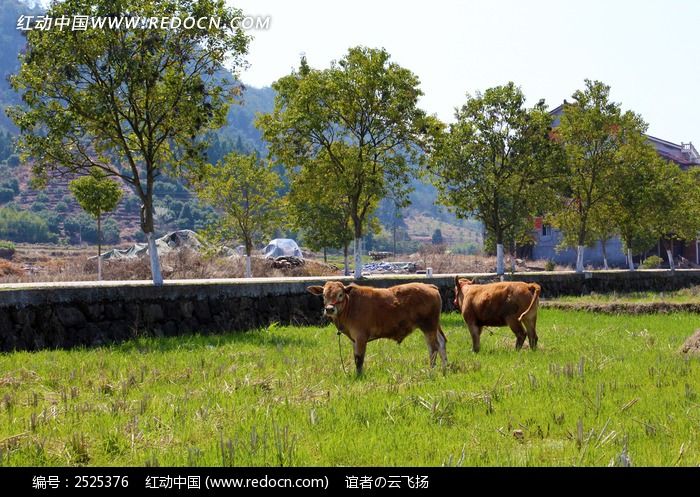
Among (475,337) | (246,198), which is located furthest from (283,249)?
(475,337)

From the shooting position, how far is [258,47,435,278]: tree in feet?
94.7

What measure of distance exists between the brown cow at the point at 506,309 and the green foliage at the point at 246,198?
1165 inches

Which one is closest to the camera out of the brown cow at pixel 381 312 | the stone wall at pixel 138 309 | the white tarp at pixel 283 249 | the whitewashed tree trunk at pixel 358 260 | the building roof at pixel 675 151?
the brown cow at pixel 381 312

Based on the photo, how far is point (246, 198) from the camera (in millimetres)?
43938

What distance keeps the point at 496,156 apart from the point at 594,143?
31.2ft

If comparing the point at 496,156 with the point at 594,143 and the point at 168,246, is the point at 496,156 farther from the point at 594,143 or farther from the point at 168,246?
the point at 168,246

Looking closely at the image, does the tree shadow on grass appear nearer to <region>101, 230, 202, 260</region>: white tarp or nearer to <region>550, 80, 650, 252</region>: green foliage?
<region>550, 80, 650, 252</region>: green foliage

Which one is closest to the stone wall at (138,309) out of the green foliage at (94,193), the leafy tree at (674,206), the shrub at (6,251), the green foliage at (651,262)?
the green foliage at (94,193)

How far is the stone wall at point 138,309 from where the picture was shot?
16469 millimetres

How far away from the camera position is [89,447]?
254 inches

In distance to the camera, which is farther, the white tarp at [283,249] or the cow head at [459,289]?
the white tarp at [283,249]

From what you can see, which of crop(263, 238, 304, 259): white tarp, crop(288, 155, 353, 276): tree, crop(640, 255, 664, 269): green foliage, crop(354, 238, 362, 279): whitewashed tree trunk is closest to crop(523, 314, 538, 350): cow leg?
crop(354, 238, 362, 279): whitewashed tree trunk

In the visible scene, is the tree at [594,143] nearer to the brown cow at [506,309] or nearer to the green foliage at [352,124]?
the green foliage at [352,124]
